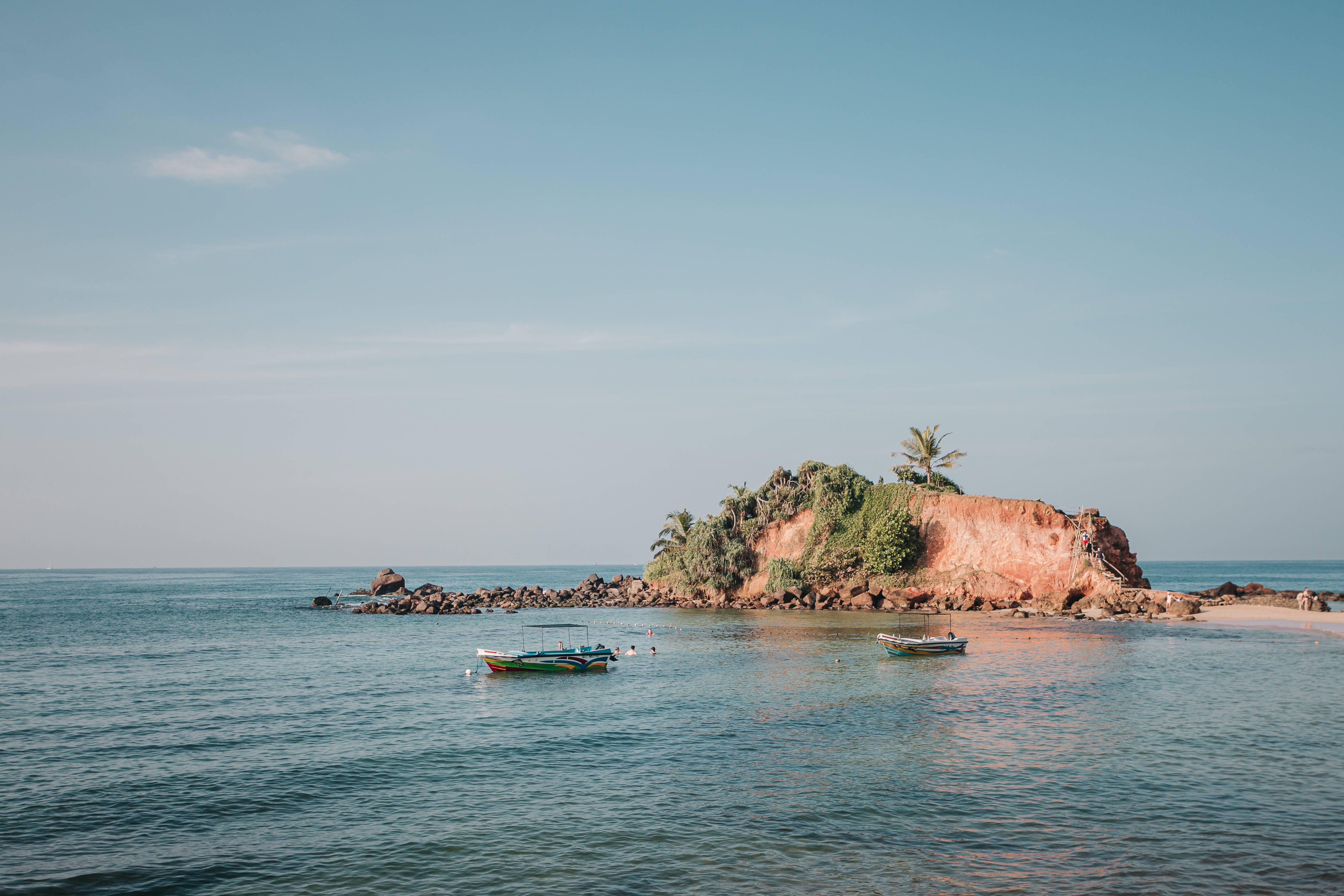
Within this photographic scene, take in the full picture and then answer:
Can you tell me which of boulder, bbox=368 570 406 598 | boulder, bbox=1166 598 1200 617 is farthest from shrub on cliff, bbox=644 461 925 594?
boulder, bbox=368 570 406 598

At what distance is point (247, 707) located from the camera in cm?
3181

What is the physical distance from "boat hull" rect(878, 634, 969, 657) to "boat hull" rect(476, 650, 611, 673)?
1532cm

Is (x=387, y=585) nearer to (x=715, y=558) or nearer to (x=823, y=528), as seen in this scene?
(x=715, y=558)

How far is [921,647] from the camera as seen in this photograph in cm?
4362

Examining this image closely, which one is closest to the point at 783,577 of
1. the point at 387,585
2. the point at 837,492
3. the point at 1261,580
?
the point at 837,492

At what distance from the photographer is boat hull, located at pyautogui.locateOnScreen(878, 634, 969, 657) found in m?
43.6

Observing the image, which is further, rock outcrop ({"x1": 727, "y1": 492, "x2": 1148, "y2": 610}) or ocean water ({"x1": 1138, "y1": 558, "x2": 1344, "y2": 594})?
ocean water ({"x1": 1138, "y1": 558, "x2": 1344, "y2": 594})

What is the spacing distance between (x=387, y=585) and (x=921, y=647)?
295 feet

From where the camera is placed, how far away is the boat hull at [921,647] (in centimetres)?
4356

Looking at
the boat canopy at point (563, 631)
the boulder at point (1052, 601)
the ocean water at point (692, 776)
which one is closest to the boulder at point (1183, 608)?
the boulder at point (1052, 601)

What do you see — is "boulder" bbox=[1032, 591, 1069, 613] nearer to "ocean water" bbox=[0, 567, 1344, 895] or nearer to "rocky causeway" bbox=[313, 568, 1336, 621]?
"rocky causeway" bbox=[313, 568, 1336, 621]

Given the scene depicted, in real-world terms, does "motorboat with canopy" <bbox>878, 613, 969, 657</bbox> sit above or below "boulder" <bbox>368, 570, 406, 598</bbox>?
above

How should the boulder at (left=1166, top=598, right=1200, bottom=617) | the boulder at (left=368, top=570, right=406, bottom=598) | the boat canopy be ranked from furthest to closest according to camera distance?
the boulder at (left=368, top=570, right=406, bottom=598), the boulder at (left=1166, top=598, right=1200, bottom=617), the boat canopy

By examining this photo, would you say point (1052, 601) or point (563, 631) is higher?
point (1052, 601)
